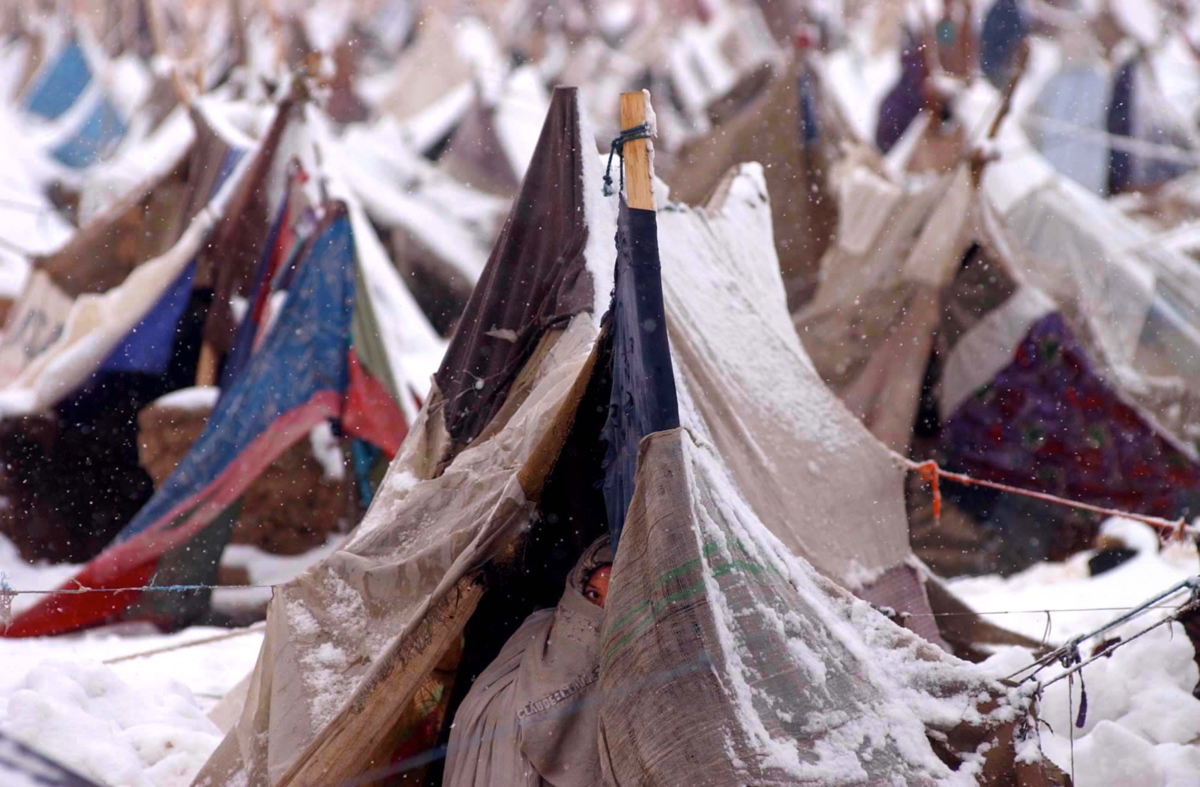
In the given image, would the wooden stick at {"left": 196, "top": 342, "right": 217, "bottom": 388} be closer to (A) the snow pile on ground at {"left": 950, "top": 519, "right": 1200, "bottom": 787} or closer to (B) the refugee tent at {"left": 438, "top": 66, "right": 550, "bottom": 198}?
(A) the snow pile on ground at {"left": 950, "top": 519, "right": 1200, "bottom": 787}

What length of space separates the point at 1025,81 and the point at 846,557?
16877 millimetres

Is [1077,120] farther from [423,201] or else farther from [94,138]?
[94,138]

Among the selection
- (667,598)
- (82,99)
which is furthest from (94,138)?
(667,598)

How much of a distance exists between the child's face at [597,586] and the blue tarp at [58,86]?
20534mm

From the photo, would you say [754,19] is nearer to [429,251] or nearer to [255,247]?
[429,251]

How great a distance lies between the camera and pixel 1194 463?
6832 mm

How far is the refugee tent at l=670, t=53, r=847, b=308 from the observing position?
927 centimetres

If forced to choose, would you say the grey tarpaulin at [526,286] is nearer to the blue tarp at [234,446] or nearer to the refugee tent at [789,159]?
the blue tarp at [234,446]

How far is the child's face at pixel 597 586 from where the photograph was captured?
3.02 m

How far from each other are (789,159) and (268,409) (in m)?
5.20

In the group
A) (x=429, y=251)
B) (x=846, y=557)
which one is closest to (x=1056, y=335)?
(x=846, y=557)

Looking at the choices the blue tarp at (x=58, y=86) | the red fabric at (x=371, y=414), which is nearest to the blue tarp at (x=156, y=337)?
the red fabric at (x=371, y=414)

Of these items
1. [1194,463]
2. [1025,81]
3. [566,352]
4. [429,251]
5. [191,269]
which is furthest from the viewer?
[1025,81]

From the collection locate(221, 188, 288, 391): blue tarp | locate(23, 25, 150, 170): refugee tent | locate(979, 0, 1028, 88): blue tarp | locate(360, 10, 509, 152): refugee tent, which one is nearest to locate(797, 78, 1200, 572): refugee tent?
locate(221, 188, 288, 391): blue tarp
